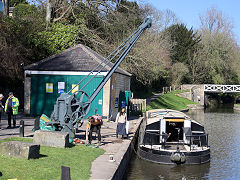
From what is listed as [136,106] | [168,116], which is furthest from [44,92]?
[168,116]

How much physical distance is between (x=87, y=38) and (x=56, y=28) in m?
3.16

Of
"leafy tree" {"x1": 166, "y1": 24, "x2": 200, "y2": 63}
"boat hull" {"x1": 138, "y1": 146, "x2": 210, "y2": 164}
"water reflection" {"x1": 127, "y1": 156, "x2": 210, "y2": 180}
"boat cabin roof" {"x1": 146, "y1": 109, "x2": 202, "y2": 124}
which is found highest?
"leafy tree" {"x1": 166, "y1": 24, "x2": 200, "y2": 63}

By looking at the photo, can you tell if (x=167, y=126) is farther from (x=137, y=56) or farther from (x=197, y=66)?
(x=197, y=66)

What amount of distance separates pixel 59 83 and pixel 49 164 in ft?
47.1

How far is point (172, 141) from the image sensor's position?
18594mm

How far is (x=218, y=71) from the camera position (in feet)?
226

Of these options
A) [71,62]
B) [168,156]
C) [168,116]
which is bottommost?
[168,156]

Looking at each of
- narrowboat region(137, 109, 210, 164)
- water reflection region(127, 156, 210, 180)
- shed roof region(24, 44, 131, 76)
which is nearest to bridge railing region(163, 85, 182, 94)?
shed roof region(24, 44, 131, 76)

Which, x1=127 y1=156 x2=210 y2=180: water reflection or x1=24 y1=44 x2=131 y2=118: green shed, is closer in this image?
x1=127 y1=156 x2=210 y2=180: water reflection

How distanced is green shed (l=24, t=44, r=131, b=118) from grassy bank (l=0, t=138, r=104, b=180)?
11.1 meters

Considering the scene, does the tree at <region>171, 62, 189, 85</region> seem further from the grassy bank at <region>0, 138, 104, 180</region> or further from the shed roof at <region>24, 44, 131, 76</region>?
the grassy bank at <region>0, 138, 104, 180</region>

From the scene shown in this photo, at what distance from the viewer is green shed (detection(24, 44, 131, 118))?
2372cm

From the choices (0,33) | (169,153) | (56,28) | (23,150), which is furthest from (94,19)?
(23,150)

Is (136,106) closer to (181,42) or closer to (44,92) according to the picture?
(44,92)
